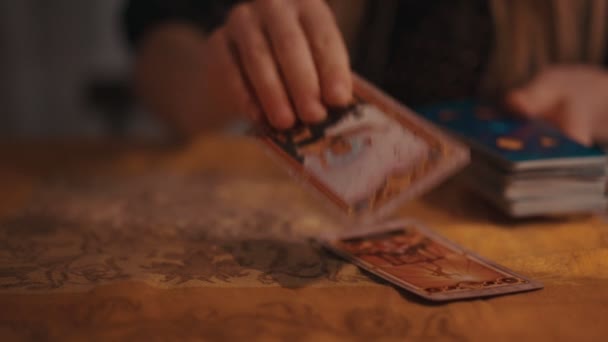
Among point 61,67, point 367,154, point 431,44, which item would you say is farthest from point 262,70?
point 61,67

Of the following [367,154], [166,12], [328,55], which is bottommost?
[367,154]

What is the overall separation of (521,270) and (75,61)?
3273mm

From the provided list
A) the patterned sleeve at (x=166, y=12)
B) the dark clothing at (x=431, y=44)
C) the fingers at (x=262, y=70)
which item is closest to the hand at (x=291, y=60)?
the fingers at (x=262, y=70)

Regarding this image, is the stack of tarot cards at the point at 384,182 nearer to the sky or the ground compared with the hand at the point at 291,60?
nearer to the ground

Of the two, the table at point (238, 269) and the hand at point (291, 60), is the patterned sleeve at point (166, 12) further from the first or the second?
the hand at point (291, 60)

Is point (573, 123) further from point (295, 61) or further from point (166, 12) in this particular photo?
point (166, 12)

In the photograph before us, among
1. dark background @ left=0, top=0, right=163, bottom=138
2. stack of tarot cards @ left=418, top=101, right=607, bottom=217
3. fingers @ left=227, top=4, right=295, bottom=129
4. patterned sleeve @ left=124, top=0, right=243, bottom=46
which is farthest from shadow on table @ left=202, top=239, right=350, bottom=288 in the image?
dark background @ left=0, top=0, right=163, bottom=138

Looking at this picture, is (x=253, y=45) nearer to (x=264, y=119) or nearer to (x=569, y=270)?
(x=264, y=119)

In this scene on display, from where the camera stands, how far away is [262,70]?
667 mm

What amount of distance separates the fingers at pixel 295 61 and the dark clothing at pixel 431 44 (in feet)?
1.02

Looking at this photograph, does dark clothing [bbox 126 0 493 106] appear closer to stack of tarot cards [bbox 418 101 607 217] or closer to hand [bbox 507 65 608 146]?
hand [bbox 507 65 608 146]

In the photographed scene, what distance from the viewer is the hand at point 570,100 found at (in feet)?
2.79

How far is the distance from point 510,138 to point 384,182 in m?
0.27

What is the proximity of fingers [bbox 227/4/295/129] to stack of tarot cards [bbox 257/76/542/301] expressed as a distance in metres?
0.03
